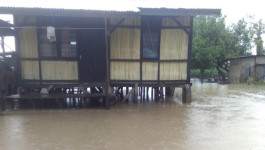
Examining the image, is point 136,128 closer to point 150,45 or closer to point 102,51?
point 102,51

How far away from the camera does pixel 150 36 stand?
10.0 metres

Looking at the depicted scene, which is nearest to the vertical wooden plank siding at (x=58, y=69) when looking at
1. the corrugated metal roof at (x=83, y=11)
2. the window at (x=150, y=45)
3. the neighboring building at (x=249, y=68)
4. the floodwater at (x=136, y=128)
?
the floodwater at (x=136, y=128)

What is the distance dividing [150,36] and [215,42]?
1656 centimetres

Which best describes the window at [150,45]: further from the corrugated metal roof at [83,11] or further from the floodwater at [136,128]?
the floodwater at [136,128]

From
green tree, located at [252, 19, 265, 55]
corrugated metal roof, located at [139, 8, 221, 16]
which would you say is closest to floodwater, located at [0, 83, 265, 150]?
corrugated metal roof, located at [139, 8, 221, 16]

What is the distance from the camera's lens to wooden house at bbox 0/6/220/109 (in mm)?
9359

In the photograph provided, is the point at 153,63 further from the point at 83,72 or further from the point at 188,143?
the point at 188,143

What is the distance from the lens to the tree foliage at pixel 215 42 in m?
22.9

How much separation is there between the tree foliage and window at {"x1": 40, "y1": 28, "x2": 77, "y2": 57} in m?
17.0

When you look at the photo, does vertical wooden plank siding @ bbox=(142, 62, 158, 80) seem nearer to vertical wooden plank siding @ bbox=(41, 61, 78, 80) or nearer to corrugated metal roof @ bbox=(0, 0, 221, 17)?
corrugated metal roof @ bbox=(0, 0, 221, 17)

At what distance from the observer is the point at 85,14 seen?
7.79 m

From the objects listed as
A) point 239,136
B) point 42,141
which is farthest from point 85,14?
point 239,136

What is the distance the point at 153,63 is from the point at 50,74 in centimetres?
493

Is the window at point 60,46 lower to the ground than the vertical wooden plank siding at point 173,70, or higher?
higher
